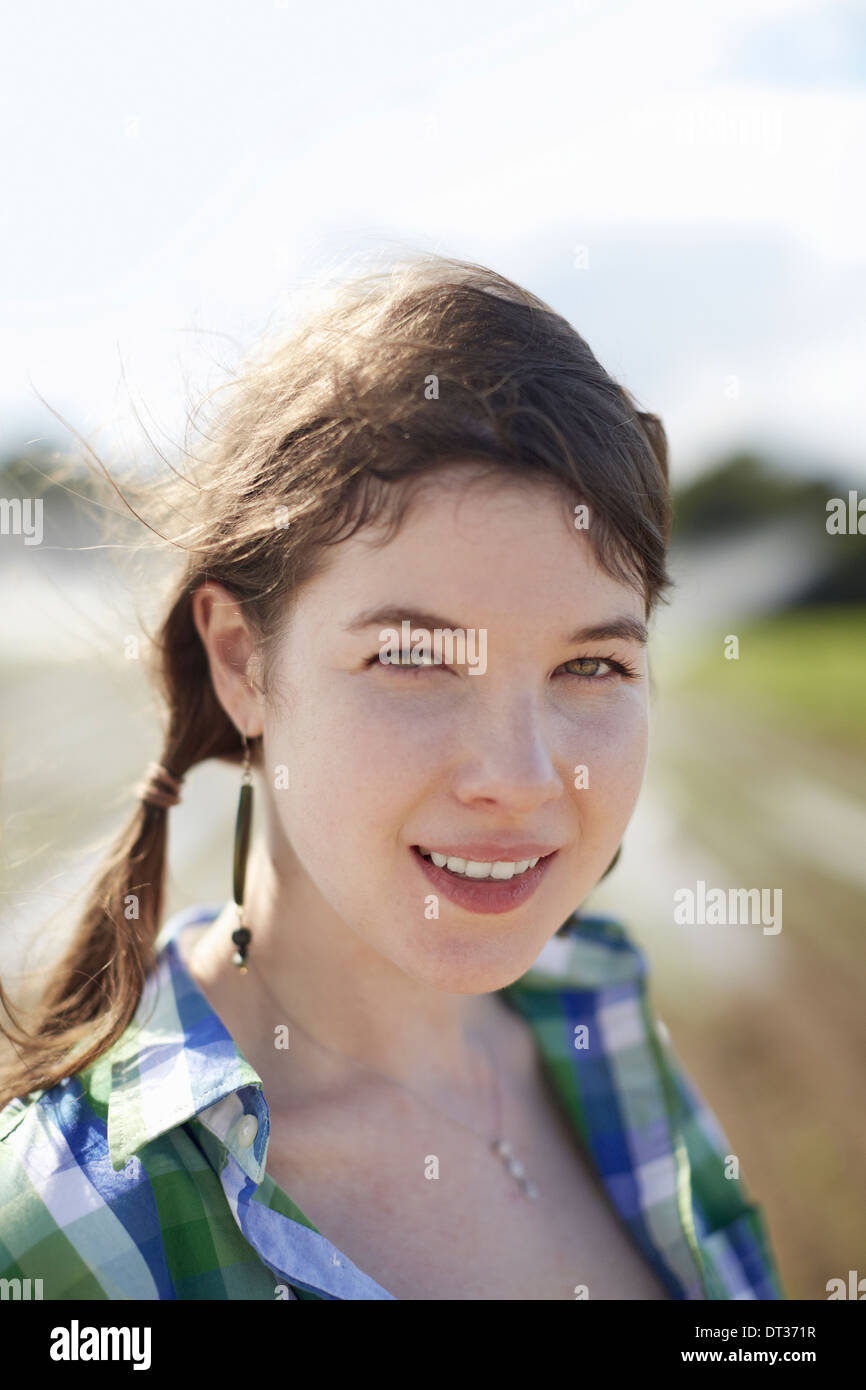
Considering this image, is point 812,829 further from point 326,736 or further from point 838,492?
point 838,492

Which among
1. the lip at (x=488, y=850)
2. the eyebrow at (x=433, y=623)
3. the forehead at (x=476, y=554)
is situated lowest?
the lip at (x=488, y=850)

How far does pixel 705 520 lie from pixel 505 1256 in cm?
4744

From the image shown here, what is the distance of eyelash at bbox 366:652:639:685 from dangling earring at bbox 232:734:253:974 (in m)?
0.47

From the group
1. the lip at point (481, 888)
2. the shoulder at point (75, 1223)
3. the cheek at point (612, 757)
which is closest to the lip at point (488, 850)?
the lip at point (481, 888)

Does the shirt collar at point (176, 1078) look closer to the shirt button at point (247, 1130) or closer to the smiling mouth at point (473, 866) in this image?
the shirt button at point (247, 1130)

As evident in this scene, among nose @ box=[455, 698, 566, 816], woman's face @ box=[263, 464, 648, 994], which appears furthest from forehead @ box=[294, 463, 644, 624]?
nose @ box=[455, 698, 566, 816]

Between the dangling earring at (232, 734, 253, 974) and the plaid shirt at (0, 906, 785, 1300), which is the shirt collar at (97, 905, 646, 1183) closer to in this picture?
the plaid shirt at (0, 906, 785, 1300)

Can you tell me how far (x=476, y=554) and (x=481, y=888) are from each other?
0.54m

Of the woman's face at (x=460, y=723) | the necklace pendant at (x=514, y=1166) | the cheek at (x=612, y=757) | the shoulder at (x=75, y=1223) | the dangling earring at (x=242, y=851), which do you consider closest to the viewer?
the shoulder at (x=75, y=1223)

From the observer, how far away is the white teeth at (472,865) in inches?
67.5

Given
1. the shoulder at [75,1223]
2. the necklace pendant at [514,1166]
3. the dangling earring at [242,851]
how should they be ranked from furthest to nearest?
the necklace pendant at [514,1166]
the dangling earring at [242,851]
the shoulder at [75,1223]

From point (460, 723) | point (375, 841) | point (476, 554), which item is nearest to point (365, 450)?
point (476, 554)

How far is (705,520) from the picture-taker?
1853 inches

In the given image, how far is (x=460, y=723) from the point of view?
164cm
